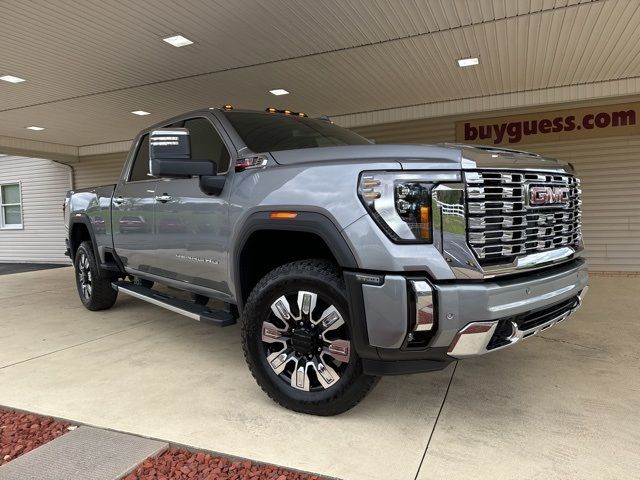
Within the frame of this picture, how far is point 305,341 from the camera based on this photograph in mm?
2748

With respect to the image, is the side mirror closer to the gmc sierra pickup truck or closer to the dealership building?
the gmc sierra pickup truck

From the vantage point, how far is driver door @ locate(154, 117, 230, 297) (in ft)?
11.0

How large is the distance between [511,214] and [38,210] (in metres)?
16.1

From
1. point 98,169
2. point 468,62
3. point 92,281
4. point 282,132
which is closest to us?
point 282,132

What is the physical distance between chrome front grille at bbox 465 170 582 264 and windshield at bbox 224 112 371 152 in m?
1.55

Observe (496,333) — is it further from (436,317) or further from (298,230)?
(298,230)

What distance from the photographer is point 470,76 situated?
295 inches

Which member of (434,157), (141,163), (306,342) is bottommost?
(306,342)

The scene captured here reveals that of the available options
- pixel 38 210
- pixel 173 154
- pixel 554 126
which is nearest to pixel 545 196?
pixel 173 154

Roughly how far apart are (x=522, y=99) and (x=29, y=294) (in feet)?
30.4

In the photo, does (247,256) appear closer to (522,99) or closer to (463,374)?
(463,374)

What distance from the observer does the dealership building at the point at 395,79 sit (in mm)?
5500

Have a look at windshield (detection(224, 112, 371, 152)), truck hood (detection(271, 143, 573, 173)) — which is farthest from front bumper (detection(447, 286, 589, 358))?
windshield (detection(224, 112, 371, 152))

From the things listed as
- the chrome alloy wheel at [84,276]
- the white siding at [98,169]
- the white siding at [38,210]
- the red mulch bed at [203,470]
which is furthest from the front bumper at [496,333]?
the white siding at [38,210]
